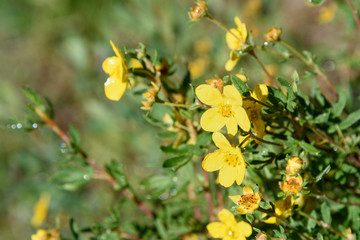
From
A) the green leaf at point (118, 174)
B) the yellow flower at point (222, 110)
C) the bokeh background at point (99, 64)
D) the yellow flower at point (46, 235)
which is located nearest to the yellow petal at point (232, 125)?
the yellow flower at point (222, 110)

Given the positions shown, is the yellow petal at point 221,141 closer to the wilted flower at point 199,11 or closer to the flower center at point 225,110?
the flower center at point 225,110

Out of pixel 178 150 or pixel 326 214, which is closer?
pixel 326 214

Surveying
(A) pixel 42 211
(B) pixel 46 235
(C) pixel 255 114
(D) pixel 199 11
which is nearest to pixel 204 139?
(C) pixel 255 114

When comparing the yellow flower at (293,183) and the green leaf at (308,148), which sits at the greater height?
the green leaf at (308,148)

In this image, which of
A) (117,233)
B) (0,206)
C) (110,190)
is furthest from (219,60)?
(0,206)

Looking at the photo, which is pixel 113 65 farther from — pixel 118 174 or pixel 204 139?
pixel 118 174

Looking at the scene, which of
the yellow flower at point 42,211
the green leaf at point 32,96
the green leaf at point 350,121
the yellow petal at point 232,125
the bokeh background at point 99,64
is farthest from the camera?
the bokeh background at point 99,64
